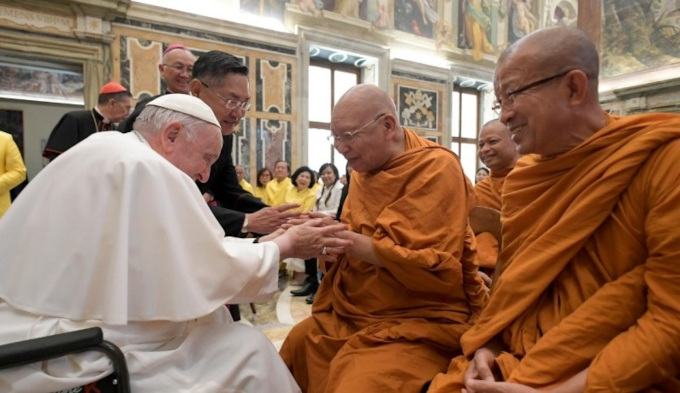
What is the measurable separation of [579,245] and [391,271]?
77 cm

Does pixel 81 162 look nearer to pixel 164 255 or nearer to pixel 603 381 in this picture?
pixel 164 255

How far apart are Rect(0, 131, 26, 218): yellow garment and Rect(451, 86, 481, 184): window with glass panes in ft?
36.7

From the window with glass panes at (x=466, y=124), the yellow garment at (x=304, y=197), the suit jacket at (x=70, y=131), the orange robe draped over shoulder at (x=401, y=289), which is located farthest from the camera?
the window with glass panes at (x=466, y=124)

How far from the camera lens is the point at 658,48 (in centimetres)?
1339

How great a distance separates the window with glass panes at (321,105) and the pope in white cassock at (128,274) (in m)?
9.25

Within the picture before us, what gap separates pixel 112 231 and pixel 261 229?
1213 mm

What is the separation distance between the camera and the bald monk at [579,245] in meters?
1.21

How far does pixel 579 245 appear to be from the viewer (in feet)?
4.47

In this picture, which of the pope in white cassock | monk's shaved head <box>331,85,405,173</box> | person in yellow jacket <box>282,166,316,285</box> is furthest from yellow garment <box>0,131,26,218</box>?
person in yellow jacket <box>282,166,316,285</box>

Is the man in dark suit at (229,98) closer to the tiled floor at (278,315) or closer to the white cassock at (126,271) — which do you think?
the white cassock at (126,271)

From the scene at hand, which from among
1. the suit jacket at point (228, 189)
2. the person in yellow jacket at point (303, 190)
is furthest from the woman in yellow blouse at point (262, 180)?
the suit jacket at point (228, 189)

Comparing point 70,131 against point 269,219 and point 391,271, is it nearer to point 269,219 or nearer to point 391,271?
point 269,219

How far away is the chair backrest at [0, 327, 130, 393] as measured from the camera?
125 centimetres

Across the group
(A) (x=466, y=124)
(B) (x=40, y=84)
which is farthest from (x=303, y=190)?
(A) (x=466, y=124)
